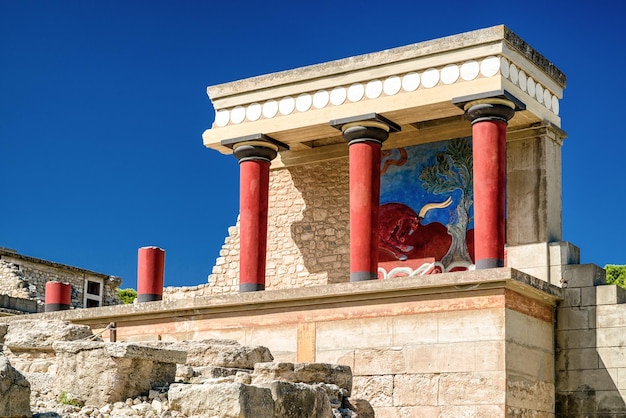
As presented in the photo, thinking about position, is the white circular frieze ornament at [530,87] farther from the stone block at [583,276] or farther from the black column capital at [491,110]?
the stone block at [583,276]

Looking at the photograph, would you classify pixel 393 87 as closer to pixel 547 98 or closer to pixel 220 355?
pixel 547 98

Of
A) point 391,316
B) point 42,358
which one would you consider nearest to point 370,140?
point 391,316

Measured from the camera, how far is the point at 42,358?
1290cm

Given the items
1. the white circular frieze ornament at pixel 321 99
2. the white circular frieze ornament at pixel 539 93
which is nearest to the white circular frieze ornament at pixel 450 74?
the white circular frieze ornament at pixel 539 93

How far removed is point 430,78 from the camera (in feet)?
57.6

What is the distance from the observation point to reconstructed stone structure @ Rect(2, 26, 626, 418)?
49.9 ft

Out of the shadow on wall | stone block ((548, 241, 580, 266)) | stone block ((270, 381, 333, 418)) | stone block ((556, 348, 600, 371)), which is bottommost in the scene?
stone block ((270, 381, 333, 418))

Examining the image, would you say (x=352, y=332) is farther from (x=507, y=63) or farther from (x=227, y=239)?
(x=227, y=239)

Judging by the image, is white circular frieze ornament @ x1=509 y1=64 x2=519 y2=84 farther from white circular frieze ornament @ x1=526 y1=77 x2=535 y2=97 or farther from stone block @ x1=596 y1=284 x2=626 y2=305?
stone block @ x1=596 y1=284 x2=626 y2=305

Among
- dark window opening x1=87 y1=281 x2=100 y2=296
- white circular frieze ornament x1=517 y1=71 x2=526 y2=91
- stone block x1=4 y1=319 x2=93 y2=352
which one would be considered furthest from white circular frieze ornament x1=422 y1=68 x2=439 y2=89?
dark window opening x1=87 y1=281 x2=100 y2=296

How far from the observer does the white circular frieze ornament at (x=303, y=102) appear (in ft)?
61.8

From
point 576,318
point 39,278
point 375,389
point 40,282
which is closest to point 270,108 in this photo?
point 375,389

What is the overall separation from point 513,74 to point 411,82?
5.38 ft

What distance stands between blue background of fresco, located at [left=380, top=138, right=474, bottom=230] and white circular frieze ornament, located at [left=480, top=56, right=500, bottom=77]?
7.71 ft
